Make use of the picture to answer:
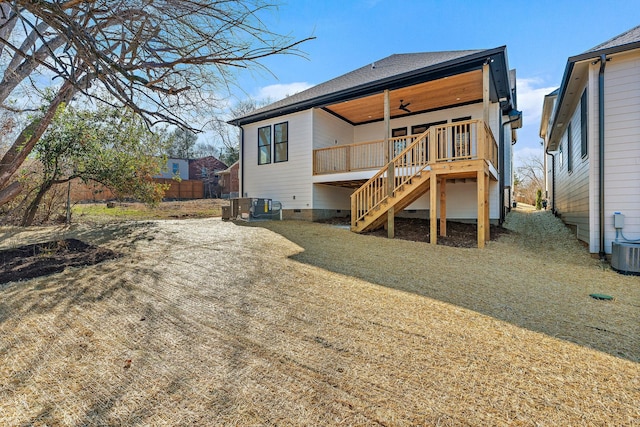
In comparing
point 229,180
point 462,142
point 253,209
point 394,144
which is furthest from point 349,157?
point 229,180

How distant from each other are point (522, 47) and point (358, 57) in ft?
24.1

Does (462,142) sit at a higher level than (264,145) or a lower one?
lower

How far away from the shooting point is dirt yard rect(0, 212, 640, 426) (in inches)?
75.0

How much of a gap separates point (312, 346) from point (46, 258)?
17.0 ft

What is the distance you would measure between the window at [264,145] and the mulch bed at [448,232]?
5910mm

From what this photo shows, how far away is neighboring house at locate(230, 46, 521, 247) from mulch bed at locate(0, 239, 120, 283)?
6146mm

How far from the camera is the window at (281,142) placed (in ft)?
39.9

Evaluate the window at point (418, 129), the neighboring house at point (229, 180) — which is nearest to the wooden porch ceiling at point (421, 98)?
the window at point (418, 129)

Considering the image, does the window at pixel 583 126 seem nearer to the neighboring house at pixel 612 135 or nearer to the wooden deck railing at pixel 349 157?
the neighboring house at pixel 612 135

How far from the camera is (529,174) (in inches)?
1190

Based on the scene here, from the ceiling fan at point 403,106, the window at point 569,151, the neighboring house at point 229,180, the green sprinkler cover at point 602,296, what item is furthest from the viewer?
the neighboring house at point 229,180

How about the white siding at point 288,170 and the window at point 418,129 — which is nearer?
the window at point 418,129

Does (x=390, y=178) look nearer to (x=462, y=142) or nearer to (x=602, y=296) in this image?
(x=462, y=142)

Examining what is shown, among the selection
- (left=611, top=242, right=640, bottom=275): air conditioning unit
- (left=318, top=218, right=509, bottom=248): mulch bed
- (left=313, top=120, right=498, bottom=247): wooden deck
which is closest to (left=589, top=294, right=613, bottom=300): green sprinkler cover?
(left=611, top=242, right=640, bottom=275): air conditioning unit
